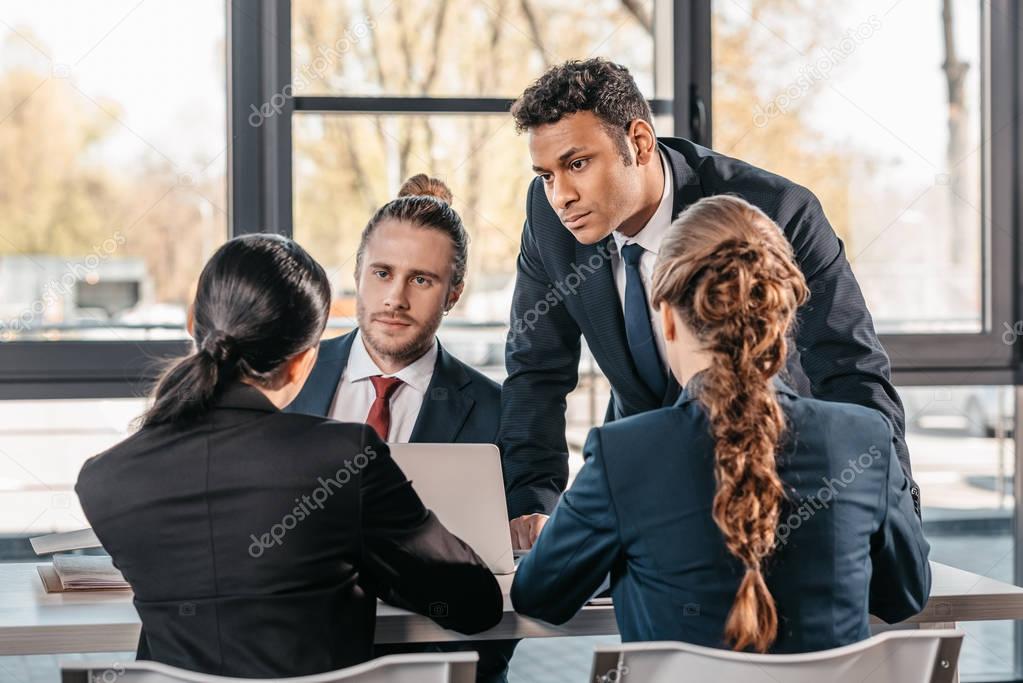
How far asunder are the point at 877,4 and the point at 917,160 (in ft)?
1.50

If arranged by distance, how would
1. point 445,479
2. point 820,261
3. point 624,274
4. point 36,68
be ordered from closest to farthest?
1. point 445,479
2. point 820,261
3. point 624,274
4. point 36,68

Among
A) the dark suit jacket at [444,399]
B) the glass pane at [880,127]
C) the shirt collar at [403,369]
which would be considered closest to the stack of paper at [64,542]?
the dark suit jacket at [444,399]

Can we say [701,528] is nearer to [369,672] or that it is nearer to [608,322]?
[369,672]

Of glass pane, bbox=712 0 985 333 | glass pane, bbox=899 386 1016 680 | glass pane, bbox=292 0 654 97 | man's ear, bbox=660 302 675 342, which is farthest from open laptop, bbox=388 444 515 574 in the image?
glass pane, bbox=899 386 1016 680

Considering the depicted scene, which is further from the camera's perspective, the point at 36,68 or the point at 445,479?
the point at 36,68

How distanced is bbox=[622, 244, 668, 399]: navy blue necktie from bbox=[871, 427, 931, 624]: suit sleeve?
2.15 ft

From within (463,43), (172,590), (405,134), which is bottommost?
(172,590)

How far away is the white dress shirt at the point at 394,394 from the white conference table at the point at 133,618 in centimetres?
54

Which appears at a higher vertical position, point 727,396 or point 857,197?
point 857,197

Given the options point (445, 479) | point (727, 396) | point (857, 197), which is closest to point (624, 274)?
point (445, 479)

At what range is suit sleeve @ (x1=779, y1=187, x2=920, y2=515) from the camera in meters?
1.96

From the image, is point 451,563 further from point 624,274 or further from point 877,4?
point 877,4

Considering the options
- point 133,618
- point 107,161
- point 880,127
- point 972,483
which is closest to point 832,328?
point 133,618

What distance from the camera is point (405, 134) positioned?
3.05m
